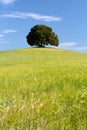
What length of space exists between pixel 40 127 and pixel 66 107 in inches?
47.7

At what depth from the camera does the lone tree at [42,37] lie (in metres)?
93.6

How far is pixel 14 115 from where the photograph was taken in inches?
187

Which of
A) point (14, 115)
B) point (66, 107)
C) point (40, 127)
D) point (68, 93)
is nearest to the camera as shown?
point (40, 127)

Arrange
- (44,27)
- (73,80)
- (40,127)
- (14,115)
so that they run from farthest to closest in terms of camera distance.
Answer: (44,27)
(73,80)
(14,115)
(40,127)

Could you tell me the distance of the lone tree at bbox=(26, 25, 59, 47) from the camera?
93562 millimetres

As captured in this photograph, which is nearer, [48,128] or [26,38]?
[48,128]

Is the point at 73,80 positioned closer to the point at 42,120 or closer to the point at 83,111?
the point at 83,111

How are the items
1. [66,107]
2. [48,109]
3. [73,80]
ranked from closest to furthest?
1. [48,109]
2. [66,107]
3. [73,80]

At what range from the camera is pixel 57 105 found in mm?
5426

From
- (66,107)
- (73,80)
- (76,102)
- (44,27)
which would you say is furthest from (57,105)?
(44,27)

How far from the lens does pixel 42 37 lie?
93.2 metres

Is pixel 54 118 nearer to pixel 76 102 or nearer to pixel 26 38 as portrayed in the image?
pixel 76 102

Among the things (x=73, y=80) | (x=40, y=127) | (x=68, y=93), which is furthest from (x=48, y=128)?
(x=73, y=80)

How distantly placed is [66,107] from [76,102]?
0.40 metres
